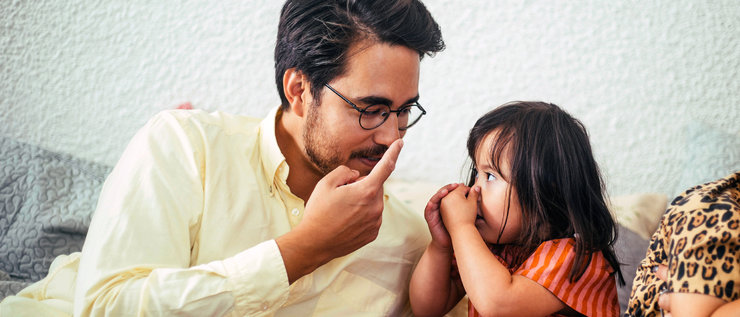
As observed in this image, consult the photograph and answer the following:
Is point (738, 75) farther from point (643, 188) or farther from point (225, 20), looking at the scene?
point (225, 20)

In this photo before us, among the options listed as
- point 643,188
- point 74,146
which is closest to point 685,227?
point 643,188

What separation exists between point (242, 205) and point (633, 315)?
799 millimetres

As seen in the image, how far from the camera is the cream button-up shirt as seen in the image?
1096 millimetres

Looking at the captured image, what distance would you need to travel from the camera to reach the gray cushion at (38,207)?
5.42 ft

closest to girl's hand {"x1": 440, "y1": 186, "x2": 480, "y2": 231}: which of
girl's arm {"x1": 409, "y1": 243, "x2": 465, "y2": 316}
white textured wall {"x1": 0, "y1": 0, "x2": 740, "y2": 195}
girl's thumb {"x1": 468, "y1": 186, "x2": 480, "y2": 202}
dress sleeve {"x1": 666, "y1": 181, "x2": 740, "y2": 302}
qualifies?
girl's thumb {"x1": 468, "y1": 186, "x2": 480, "y2": 202}

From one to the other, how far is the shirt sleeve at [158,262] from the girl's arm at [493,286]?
383 mm

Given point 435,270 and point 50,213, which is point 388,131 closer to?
point 435,270

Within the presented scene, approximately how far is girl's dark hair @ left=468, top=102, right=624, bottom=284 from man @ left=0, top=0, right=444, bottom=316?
0.25 m

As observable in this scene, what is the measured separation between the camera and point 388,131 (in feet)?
4.40

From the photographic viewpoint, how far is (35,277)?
64.6 inches

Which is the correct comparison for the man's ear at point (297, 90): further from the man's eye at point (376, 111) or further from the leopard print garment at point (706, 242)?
the leopard print garment at point (706, 242)

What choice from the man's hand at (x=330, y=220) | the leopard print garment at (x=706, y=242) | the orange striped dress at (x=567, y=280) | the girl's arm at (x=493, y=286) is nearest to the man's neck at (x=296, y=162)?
the man's hand at (x=330, y=220)

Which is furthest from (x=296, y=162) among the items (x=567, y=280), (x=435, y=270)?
(x=567, y=280)

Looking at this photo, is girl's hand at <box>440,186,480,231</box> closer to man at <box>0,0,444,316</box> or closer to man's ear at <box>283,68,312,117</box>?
man at <box>0,0,444,316</box>
